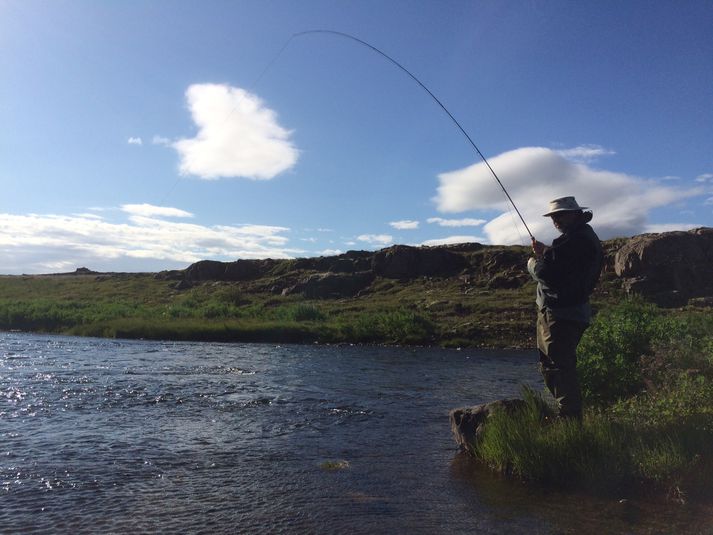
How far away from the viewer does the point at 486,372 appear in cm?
2061

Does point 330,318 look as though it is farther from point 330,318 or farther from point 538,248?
point 538,248

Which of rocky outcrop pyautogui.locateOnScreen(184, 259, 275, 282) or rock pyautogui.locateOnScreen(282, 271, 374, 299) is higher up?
rocky outcrop pyautogui.locateOnScreen(184, 259, 275, 282)

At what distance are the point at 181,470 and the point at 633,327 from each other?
7685 millimetres

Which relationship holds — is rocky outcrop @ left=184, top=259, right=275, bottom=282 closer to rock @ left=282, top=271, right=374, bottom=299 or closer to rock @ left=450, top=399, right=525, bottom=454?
rock @ left=282, top=271, right=374, bottom=299

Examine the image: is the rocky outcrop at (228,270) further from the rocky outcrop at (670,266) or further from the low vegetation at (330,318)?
the rocky outcrop at (670,266)

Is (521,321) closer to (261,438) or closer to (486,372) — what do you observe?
(486,372)

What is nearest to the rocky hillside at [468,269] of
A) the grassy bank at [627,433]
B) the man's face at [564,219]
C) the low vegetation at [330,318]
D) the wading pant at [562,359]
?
the low vegetation at [330,318]

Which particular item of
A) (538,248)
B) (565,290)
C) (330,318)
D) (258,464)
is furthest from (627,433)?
(330,318)

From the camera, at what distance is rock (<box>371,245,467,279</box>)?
61.9 m

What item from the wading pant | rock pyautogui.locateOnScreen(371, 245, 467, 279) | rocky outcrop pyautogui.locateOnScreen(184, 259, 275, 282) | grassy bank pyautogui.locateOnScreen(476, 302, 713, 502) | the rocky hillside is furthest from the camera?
rocky outcrop pyautogui.locateOnScreen(184, 259, 275, 282)

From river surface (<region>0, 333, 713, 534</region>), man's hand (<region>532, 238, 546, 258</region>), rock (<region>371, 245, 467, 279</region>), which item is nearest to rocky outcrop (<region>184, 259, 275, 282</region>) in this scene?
rock (<region>371, 245, 467, 279</region>)

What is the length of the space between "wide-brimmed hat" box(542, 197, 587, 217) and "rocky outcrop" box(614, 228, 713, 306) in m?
37.2

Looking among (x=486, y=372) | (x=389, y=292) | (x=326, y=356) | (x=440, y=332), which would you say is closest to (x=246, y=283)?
(x=389, y=292)

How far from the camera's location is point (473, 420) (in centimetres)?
894
